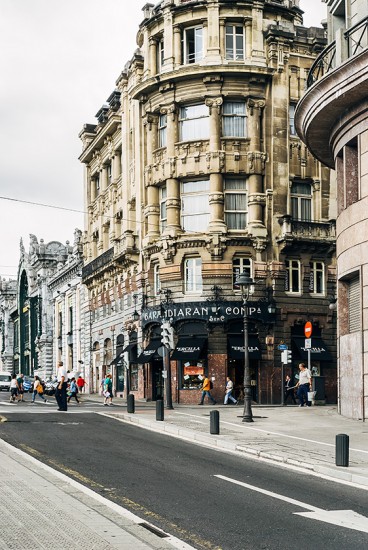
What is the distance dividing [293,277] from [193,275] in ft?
18.2

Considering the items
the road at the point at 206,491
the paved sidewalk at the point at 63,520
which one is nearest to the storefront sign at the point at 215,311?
the road at the point at 206,491

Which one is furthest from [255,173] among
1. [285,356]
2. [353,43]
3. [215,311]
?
[353,43]

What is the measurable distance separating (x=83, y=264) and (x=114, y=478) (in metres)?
56.5

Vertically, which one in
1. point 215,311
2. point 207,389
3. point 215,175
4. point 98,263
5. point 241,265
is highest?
point 215,175

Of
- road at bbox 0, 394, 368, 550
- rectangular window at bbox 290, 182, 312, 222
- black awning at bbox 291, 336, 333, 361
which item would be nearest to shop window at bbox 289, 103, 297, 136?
rectangular window at bbox 290, 182, 312, 222

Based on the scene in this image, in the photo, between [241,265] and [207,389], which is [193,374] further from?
[241,265]

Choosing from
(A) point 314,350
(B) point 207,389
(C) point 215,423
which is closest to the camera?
(C) point 215,423

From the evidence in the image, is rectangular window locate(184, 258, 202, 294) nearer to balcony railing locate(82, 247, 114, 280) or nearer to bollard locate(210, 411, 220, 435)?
balcony railing locate(82, 247, 114, 280)

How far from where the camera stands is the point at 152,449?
21438 millimetres

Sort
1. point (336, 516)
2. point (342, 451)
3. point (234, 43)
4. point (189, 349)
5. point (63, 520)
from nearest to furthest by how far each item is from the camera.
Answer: point (63, 520), point (336, 516), point (342, 451), point (189, 349), point (234, 43)

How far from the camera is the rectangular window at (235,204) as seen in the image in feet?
159

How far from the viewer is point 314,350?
4859 cm

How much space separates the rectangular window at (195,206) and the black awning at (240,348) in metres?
5.98

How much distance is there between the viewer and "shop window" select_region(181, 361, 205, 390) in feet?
157
